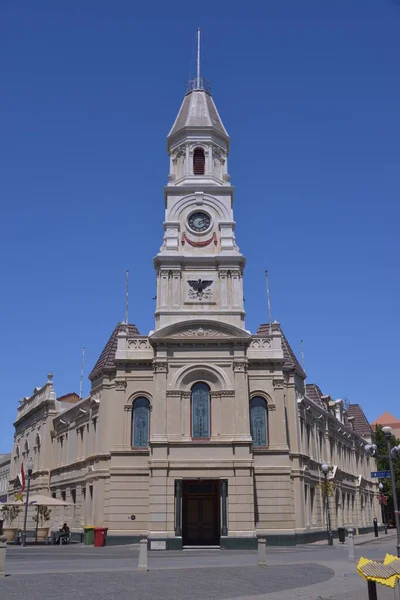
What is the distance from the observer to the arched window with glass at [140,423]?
3972 centimetres

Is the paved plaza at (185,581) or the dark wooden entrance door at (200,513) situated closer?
the paved plaza at (185,581)

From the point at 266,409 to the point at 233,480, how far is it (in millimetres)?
5554

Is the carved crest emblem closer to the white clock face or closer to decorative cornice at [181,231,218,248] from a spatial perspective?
decorative cornice at [181,231,218,248]

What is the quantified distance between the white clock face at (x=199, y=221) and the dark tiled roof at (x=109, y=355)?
843 centimetres

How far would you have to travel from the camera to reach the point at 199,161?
45438 millimetres

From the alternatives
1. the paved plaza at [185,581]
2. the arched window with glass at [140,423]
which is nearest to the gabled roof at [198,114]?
the arched window with glass at [140,423]

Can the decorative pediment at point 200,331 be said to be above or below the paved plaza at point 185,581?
above

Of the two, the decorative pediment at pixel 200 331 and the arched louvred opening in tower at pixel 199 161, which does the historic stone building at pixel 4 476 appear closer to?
the decorative pediment at pixel 200 331

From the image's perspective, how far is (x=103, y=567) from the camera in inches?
862

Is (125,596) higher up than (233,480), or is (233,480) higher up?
(233,480)

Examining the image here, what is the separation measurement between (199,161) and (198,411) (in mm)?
18316

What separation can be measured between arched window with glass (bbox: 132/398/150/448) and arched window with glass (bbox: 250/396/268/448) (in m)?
6.67

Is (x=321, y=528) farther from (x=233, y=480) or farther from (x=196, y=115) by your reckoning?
(x=196, y=115)

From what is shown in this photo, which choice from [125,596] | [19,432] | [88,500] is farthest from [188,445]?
[19,432]
